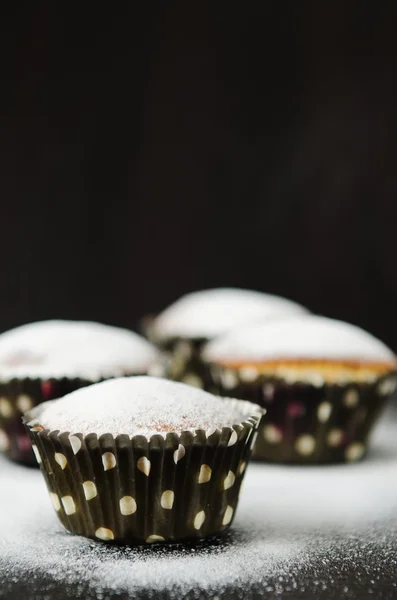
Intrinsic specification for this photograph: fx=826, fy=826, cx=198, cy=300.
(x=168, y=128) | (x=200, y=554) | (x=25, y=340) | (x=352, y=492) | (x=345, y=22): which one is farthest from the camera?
(x=168, y=128)

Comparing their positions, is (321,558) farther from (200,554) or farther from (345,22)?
(345,22)

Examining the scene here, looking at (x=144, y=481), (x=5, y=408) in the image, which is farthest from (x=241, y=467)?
(x=5, y=408)

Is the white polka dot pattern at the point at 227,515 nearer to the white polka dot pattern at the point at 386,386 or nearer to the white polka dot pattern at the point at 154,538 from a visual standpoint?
the white polka dot pattern at the point at 154,538

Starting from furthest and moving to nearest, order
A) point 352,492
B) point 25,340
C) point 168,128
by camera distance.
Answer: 1. point 168,128
2. point 25,340
3. point 352,492

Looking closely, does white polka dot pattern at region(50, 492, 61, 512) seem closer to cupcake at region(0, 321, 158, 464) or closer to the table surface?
the table surface

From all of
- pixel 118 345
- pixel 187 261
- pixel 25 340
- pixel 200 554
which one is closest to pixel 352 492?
pixel 200 554

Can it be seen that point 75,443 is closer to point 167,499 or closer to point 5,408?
point 167,499

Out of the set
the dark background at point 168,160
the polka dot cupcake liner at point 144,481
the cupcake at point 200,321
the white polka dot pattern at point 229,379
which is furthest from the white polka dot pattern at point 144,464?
the dark background at point 168,160
